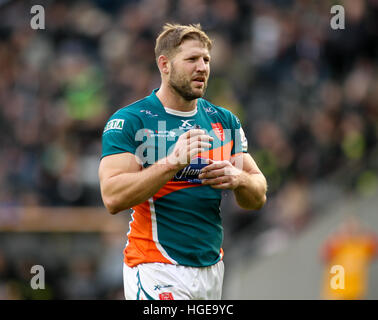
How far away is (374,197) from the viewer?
11781 millimetres

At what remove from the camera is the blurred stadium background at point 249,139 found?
12117 millimetres

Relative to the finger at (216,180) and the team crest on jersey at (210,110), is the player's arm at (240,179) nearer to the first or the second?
the finger at (216,180)

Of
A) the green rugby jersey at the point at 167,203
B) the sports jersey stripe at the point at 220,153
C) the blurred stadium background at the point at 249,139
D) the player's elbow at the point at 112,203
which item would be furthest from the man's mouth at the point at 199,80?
the blurred stadium background at the point at 249,139

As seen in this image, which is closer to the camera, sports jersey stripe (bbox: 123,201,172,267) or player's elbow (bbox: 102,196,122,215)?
player's elbow (bbox: 102,196,122,215)

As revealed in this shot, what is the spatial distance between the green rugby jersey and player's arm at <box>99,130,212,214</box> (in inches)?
4.5

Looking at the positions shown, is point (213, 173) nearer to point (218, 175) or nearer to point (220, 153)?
point (218, 175)

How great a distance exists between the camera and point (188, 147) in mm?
4910

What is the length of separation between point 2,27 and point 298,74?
772 centimetres

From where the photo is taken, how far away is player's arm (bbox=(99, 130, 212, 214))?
4.93m

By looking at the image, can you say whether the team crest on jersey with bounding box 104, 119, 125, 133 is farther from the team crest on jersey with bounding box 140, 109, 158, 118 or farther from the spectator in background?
the spectator in background

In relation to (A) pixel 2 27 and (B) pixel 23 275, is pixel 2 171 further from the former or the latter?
(A) pixel 2 27

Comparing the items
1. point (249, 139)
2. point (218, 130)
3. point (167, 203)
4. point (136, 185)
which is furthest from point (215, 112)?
point (249, 139)

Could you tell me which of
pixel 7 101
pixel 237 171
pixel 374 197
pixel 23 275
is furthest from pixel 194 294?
pixel 7 101

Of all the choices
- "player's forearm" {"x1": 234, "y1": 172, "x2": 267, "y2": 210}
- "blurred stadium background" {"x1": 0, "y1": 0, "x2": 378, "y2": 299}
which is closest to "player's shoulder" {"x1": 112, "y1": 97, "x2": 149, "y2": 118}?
"player's forearm" {"x1": 234, "y1": 172, "x2": 267, "y2": 210}
